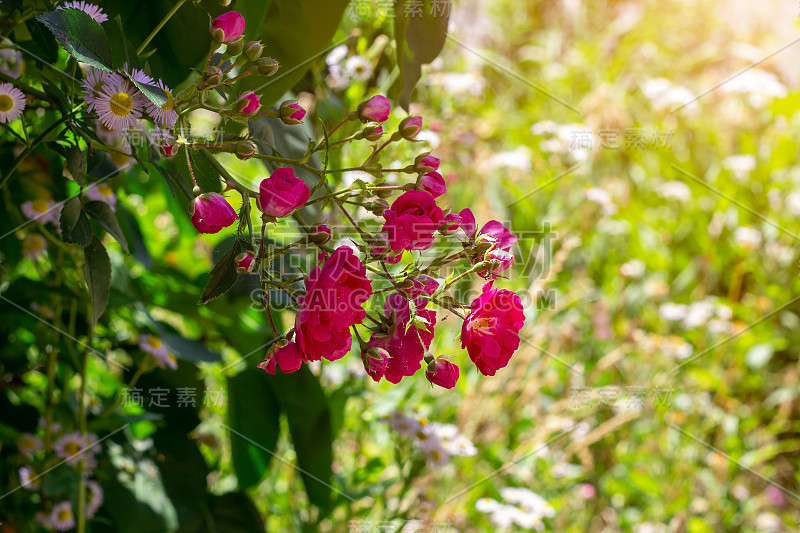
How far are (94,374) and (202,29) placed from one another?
19.7 inches

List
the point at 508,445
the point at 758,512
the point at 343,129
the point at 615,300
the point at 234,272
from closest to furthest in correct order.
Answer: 1. the point at 234,272
2. the point at 343,129
3. the point at 508,445
4. the point at 758,512
5. the point at 615,300

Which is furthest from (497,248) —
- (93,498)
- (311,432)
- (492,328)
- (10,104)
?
(93,498)

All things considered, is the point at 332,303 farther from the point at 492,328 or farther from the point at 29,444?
the point at 29,444

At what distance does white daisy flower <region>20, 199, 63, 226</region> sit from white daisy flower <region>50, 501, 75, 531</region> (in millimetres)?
246

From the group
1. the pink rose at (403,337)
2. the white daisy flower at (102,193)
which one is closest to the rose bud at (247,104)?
the pink rose at (403,337)

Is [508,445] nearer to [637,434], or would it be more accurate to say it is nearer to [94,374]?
[637,434]

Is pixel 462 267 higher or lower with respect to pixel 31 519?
higher

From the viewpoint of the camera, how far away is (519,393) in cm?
106

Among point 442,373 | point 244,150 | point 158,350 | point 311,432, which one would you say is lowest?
point 311,432

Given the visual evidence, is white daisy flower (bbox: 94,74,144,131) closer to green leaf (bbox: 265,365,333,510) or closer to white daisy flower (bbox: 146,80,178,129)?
white daisy flower (bbox: 146,80,178,129)

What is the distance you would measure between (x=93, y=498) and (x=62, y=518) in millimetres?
28

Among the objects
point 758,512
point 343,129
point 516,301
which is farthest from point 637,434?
point 516,301

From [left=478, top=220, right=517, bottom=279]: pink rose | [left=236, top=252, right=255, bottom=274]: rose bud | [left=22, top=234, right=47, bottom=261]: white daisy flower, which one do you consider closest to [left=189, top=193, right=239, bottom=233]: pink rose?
[left=236, top=252, right=255, bottom=274]: rose bud

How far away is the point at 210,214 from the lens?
277mm
